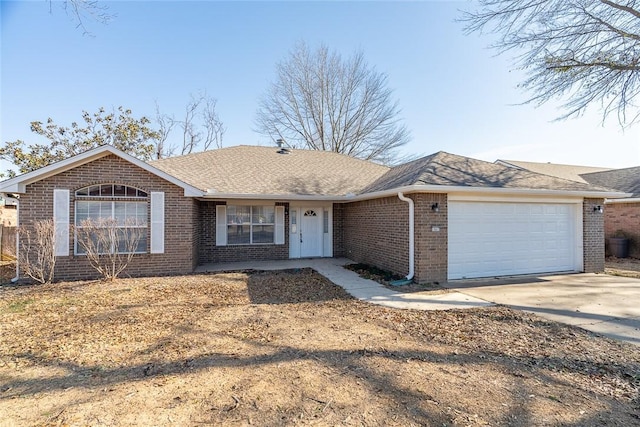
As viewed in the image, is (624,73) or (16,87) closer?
(624,73)

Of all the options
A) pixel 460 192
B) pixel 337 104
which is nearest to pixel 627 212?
pixel 460 192

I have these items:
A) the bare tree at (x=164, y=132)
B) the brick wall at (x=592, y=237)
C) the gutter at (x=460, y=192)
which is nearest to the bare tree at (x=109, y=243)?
the gutter at (x=460, y=192)

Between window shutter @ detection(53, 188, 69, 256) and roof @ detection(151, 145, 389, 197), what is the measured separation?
312 centimetres

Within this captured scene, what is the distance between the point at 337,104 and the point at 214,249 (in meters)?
17.6

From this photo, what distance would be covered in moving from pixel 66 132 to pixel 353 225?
20.1 metres

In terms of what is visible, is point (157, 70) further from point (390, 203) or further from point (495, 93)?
point (495, 93)

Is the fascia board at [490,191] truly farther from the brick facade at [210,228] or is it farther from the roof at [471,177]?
the brick facade at [210,228]

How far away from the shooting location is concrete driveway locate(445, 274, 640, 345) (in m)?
5.20

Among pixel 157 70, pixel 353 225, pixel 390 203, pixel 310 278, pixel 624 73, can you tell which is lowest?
pixel 310 278

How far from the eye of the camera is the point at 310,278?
8.99m

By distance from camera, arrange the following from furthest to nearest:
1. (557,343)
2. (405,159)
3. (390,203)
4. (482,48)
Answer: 1. (405,159)
2. (482,48)
3. (390,203)
4. (557,343)

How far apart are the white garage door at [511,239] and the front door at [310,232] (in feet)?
19.7

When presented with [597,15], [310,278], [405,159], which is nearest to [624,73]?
[597,15]

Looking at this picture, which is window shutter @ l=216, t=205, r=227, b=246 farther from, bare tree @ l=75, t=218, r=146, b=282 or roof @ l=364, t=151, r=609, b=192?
roof @ l=364, t=151, r=609, b=192
